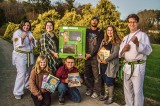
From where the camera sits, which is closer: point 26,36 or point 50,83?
point 50,83

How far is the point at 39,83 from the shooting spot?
6.31 meters

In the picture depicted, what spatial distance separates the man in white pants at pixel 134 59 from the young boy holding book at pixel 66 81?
148cm

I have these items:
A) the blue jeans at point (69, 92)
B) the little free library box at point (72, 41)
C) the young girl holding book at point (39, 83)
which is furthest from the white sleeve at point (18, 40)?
the blue jeans at point (69, 92)

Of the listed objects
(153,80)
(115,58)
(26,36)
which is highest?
(26,36)

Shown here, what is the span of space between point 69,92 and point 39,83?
805 mm

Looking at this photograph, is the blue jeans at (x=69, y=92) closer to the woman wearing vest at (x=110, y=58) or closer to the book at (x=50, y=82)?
the book at (x=50, y=82)

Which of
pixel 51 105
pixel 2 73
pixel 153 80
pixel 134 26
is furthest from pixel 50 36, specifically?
pixel 153 80

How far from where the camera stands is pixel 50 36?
670cm

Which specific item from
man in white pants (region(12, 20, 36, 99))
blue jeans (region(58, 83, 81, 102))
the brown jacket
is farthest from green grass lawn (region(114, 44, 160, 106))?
man in white pants (region(12, 20, 36, 99))

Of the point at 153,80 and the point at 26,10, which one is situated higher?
the point at 26,10

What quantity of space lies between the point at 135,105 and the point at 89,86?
190 centimetres

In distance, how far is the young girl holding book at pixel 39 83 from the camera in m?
6.17

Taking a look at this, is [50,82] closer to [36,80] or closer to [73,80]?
[36,80]

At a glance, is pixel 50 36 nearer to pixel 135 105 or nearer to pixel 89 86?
pixel 89 86
